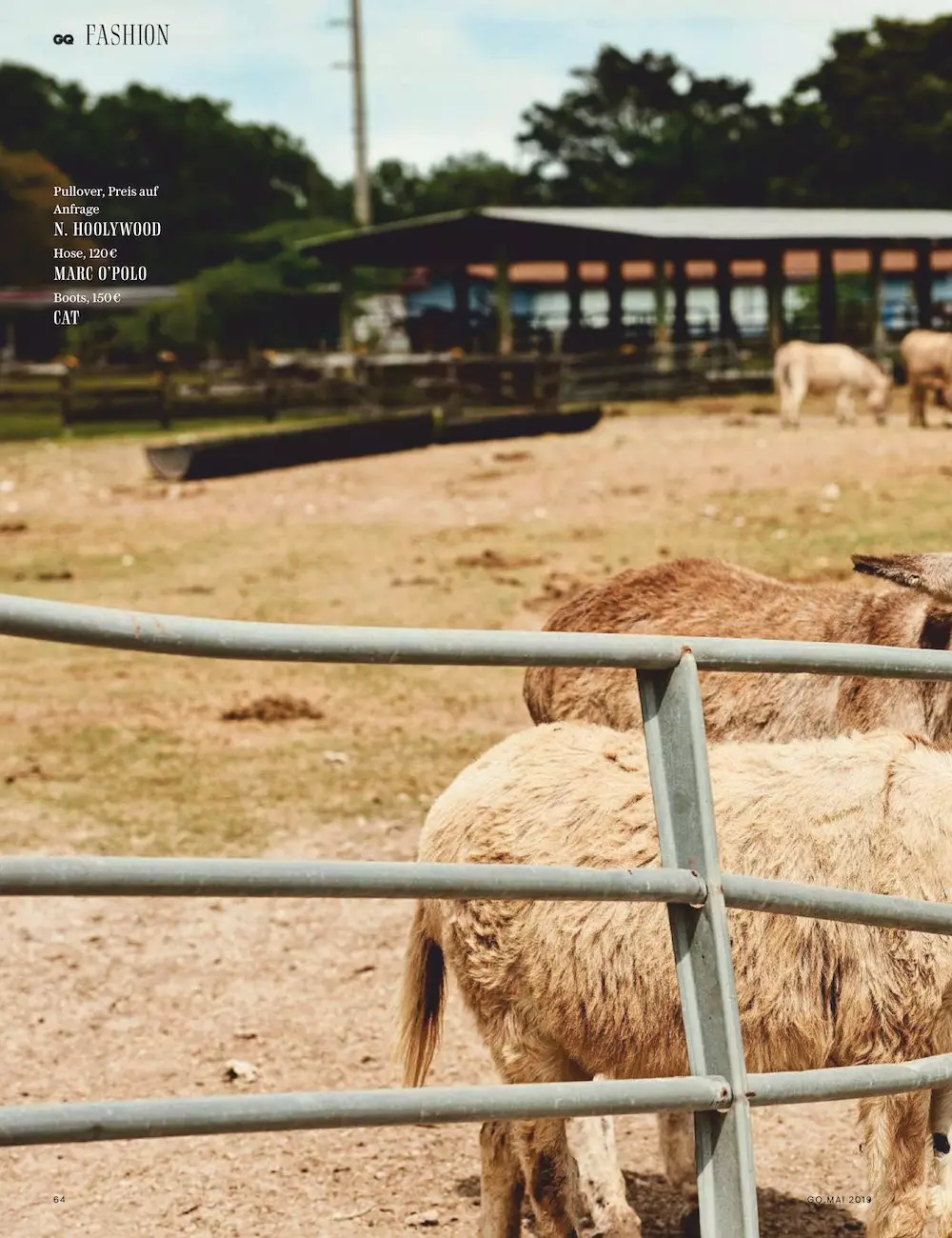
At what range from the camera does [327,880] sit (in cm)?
233

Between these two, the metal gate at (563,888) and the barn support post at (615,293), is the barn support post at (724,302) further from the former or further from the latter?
the metal gate at (563,888)

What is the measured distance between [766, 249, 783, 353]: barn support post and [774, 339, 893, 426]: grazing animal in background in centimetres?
722

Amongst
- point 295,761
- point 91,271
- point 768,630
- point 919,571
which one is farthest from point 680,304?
point 919,571

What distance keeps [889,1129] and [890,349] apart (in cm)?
2956

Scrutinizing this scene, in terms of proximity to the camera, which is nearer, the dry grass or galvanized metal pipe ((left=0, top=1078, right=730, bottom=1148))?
galvanized metal pipe ((left=0, top=1078, right=730, bottom=1148))

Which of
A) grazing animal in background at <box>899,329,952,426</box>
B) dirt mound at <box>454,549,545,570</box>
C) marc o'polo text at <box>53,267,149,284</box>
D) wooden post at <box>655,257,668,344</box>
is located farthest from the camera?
wooden post at <box>655,257,668,344</box>

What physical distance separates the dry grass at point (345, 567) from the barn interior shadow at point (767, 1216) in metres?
2.87

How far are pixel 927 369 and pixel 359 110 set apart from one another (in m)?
23.3

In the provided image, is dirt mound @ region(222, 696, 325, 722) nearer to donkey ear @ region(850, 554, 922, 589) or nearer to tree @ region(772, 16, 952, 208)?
donkey ear @ region(850, 554, 922, 589)

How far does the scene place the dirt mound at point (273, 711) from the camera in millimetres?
9102

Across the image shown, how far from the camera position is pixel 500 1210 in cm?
366

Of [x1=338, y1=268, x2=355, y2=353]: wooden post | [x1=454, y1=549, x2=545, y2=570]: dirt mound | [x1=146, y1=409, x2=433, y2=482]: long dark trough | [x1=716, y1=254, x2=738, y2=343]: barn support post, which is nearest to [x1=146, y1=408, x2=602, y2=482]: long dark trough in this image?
[x1=146, y1=409, x2=433, y2=482]: long dark trough

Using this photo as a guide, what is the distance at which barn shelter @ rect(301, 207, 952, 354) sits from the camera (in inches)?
1141

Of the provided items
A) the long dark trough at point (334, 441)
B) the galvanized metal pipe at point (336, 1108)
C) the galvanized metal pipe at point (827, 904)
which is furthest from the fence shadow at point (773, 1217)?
the long dark trough at point (334, 441)
